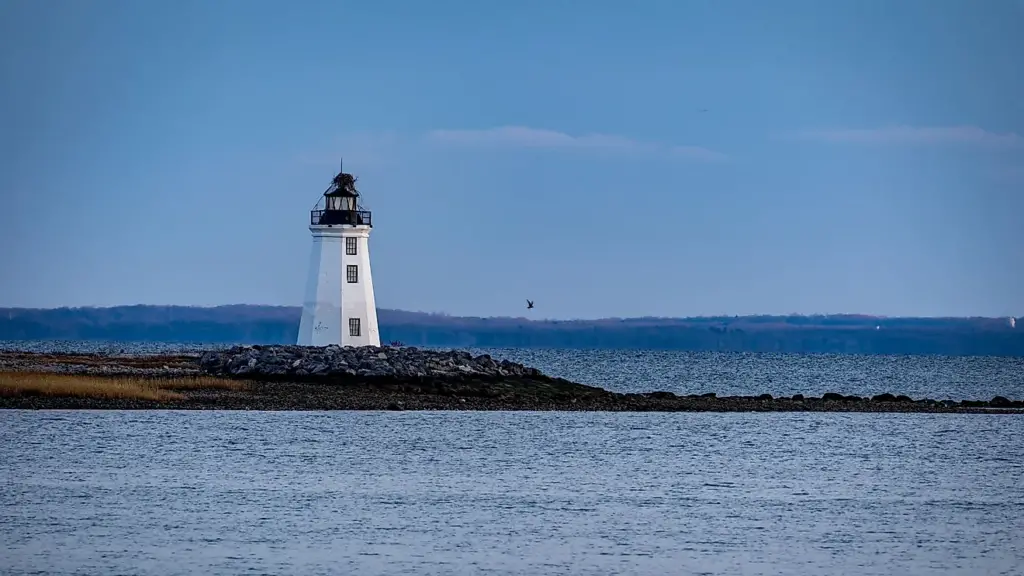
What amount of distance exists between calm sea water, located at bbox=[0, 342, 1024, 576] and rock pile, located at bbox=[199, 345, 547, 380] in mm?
5137

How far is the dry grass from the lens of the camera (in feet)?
150

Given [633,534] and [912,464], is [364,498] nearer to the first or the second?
[633,534]

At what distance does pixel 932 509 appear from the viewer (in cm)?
2950

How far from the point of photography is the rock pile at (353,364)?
5175 cm

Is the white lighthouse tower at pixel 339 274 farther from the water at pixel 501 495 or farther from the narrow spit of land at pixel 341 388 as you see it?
the water at pixel 501 495

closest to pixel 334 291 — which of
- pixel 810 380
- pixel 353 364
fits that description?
pixel 353 364

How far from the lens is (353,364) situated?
51.9 m

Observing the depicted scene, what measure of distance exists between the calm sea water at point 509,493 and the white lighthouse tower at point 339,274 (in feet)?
36.4

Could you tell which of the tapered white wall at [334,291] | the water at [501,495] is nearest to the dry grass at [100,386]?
the water at [501,495]

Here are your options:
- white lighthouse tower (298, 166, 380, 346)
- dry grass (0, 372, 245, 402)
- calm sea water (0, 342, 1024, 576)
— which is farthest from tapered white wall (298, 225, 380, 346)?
calm sea water (0, 342, 1024, 576)

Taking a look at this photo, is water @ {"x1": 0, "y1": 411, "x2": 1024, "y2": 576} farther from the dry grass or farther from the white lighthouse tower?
the white lighthouse tower

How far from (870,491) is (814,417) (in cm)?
1823

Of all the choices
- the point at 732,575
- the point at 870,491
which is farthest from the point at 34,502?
the point at 870,491

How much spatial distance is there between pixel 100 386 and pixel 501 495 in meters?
20.2
